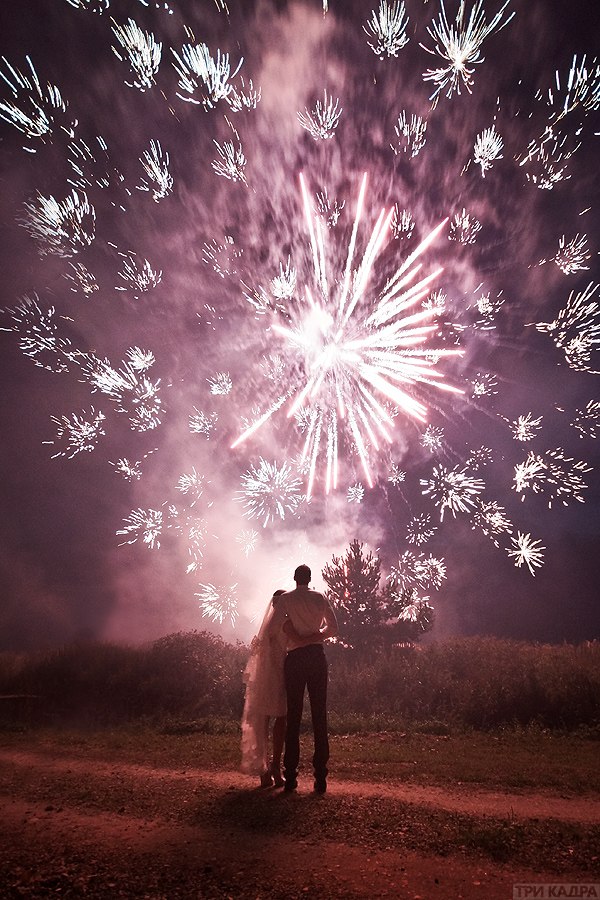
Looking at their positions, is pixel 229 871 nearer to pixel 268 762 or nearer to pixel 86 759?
pixel 268 762

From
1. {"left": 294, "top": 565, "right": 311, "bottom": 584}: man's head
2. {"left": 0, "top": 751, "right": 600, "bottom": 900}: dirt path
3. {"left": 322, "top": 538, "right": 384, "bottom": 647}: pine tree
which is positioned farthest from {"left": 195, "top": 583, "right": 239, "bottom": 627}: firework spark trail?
{"left": 294, "top": 565, "right": 311, "bottom": 584}: man's head

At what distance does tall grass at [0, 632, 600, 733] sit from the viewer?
528 inches

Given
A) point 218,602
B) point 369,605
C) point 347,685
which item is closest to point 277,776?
point 347,685

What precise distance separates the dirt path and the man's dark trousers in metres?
0.33

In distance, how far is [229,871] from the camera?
158 inches

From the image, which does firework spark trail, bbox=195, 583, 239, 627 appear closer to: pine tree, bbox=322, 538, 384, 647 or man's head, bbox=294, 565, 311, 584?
pine tree, bbox=322, 538, 384, 647

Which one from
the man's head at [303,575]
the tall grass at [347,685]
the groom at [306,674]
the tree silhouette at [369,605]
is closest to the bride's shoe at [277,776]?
the groom at [306,674]

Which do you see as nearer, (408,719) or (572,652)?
(408,719)

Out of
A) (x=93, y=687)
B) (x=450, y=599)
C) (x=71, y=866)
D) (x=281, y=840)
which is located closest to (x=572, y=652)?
(x=93, y=687)

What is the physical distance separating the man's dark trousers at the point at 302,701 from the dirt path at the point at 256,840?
0.33 m

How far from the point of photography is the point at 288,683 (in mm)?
6359

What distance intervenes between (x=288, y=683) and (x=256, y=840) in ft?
6.08

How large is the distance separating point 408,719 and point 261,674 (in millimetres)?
8911

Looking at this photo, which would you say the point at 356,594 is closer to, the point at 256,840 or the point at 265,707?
the point at 265,707
